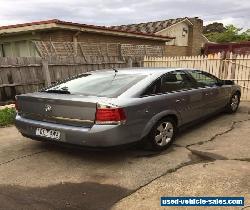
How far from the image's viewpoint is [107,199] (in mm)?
3367

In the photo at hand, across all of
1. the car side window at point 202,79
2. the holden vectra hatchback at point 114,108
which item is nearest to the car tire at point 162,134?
the holden vectra hatchback at point 114,108

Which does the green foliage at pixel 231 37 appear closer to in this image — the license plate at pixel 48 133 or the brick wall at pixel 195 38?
the brick wall at pixel 195 38

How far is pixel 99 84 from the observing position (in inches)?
187

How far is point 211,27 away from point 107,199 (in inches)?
2206

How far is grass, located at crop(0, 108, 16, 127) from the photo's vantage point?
6947 mm

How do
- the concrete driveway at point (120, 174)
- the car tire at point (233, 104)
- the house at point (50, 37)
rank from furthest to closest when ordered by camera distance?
the house at point (50, 37)
the car tire at point (233, 104)
the concrete driveway at point (120, 174)

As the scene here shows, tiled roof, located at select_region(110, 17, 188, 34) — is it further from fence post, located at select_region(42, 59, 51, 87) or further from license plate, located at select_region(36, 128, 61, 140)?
license plate, located at select_region(36, 128, 61, 140)

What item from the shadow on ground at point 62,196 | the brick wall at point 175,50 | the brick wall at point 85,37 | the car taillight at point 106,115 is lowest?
the shadow on ground at point 62,196

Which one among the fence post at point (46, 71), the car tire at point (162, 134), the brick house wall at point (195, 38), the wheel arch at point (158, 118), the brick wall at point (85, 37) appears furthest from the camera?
the brick house wall at point (195, 38)

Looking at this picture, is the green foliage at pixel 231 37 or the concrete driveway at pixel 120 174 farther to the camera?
the green foliage at pixel 231 37

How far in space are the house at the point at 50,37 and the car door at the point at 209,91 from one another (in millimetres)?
7005

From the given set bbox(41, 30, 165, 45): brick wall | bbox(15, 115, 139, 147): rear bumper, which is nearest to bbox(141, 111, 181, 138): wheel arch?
bbox(15, 115, 139, 147): rear bumper

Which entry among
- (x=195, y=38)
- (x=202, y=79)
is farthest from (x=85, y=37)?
(x=195, y=38)

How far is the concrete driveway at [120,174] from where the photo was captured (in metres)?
3.38
